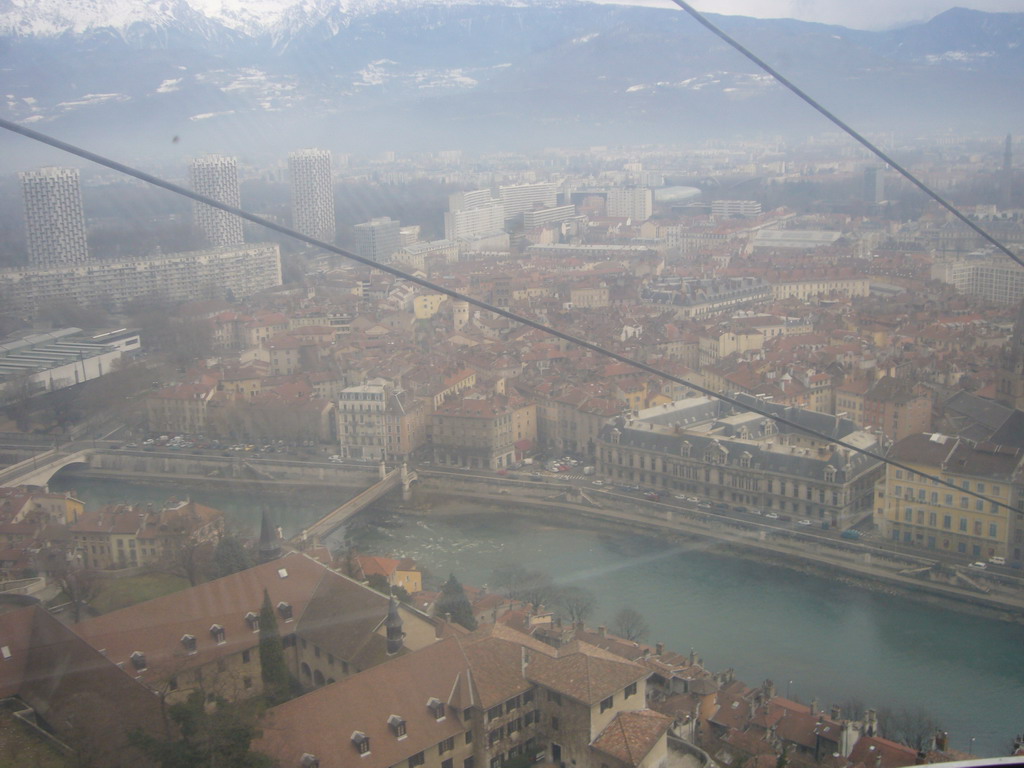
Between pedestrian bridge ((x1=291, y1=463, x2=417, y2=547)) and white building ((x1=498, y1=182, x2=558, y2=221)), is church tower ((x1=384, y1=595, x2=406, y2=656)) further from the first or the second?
white building ((x1=498, y1=182, x2=558, y2=221))

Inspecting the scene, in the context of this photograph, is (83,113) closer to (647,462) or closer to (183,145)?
(183,145)

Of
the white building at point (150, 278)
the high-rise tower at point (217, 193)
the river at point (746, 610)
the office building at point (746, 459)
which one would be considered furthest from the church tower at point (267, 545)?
the white building at point (150, 278)

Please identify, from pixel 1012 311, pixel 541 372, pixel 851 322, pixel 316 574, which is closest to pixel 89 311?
pixel 541 372

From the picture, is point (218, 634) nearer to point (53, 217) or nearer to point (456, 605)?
point (456, 605)

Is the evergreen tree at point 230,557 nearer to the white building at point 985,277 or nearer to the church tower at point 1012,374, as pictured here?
the church tower at point 1012,374

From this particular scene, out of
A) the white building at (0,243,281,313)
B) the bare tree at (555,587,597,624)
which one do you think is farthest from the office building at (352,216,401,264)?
the bare tree at (555,587,597,624)

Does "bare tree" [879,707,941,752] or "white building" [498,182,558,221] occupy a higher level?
"white building" [498,182,558,221]
